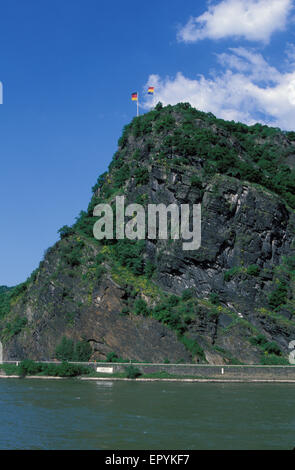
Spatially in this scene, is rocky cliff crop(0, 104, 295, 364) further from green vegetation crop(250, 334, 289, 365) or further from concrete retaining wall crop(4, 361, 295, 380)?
concrete retaining wall crop(4, 361, 295, 380)

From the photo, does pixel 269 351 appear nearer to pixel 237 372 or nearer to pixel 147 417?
pixel 237 372

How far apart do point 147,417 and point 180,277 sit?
Result: 39.1 m

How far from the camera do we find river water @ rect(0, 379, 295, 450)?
24.8 m

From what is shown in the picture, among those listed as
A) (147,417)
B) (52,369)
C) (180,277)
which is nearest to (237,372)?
(180,277)

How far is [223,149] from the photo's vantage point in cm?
8000

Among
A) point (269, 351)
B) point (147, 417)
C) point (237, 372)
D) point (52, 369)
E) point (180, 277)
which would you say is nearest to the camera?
point (147, 417)

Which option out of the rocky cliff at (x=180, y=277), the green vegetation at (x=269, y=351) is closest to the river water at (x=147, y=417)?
the green vegetation at (x=269, y=351)

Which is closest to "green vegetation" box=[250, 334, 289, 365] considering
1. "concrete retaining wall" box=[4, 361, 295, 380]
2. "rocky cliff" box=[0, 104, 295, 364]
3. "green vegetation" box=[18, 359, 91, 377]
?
"rocky cliff" box=[0, 104, 295, 364]

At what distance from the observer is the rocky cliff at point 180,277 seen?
206 feet

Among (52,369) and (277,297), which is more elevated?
(277,297)

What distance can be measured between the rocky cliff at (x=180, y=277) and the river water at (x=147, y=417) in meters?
13.3

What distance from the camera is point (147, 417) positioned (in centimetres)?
3155
